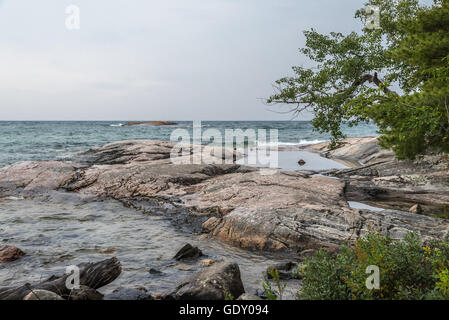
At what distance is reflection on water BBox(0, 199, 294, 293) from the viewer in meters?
6.30

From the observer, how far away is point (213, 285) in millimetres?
5098

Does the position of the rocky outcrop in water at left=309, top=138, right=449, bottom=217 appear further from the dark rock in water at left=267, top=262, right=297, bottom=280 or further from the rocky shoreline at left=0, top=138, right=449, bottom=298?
the dark rock in water at left=267, top=262, right=297, bottom=280

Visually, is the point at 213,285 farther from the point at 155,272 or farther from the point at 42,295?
the point at 42,295

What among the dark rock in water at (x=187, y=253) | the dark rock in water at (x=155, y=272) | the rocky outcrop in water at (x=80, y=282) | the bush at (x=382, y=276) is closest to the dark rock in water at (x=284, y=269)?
the bush at (x=382, y=276)

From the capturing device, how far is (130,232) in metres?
9.07

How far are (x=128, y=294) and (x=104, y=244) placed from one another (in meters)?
3.01

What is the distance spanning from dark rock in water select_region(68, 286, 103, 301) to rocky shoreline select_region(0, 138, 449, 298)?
1559 millimetres

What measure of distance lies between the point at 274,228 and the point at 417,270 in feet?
13.1

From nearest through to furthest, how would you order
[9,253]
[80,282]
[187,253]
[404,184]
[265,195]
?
[80,282] → [9,253] → [187,253] → [265,195] → [404,184]

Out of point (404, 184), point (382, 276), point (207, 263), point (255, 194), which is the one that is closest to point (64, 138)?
point (255, 194)

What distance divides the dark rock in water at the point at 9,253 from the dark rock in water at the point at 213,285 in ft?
13.9

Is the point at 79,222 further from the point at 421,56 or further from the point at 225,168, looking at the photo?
the point at 421,56

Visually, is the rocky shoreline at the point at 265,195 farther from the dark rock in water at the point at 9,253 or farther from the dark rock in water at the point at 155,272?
the dark rock in water at the point at 9,253

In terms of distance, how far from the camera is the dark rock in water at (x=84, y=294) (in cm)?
491
